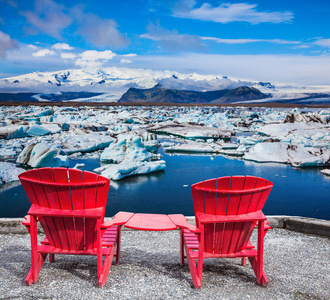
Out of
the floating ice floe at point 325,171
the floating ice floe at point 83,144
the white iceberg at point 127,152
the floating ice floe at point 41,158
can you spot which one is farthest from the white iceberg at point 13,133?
the floating ice floe at point 325,171

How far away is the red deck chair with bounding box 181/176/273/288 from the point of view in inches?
87.3

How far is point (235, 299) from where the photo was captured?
85.8 inches

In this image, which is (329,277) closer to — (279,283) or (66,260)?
(279,283)

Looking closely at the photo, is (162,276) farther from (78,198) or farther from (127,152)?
(127,152)

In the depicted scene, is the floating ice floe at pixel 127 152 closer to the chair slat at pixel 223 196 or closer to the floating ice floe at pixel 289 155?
the floating ice floe at pixel 289 155

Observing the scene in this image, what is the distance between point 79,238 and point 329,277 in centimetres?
197

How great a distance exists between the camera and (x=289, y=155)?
37.3 ft

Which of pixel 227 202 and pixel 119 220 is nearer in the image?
pixel 227 202

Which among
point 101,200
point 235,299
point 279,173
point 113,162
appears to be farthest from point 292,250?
point 113,162

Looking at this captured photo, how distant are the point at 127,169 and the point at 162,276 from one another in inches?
264

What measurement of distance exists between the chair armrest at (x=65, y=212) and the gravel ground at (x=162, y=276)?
0.53m

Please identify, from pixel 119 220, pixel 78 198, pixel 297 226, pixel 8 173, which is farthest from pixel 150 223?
pixel 8 173

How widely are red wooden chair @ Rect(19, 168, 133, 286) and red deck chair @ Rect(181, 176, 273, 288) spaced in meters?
0.63

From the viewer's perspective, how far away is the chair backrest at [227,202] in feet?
7.26
